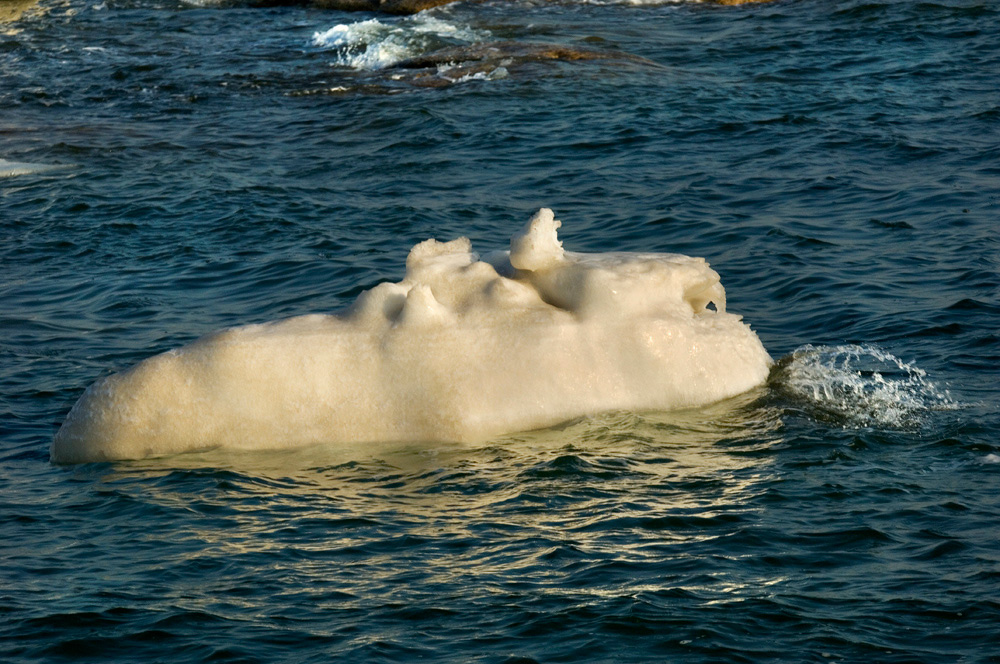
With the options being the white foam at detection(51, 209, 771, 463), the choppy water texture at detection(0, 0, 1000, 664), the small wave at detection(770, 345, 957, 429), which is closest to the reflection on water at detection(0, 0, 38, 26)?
the choppy water texture at detection(0, 0, 1000, 664)

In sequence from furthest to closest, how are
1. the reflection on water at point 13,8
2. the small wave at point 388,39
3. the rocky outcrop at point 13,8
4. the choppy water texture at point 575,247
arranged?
1. the rocky outcrop at point 13,8
2. the reflection on water at point 13,8
3. the small wave at point 388,39
4. the choppy water texture at point 575,247

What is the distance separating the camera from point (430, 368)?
7621mm

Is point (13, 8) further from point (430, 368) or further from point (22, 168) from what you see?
point (430, 368)

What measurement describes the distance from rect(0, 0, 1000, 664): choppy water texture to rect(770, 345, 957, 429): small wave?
34 mm

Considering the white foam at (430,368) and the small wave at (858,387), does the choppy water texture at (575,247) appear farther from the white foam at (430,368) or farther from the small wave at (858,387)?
the white foam at (430,368)

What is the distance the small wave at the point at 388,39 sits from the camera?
23.9 meters

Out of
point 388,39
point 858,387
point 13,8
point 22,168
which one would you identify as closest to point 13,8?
point 13,8

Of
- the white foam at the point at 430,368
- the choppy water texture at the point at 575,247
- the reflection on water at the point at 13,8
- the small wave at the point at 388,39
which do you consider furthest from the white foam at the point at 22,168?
the reflection on water at the point at 13,8

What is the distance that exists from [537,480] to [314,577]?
1495 mm

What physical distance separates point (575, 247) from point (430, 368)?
530 cm

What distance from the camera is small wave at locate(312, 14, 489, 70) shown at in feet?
78.4

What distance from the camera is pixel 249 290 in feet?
39.2

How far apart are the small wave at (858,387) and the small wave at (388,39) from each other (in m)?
15.5

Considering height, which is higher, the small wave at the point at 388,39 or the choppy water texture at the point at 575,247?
the small wave at the point at 388,39
